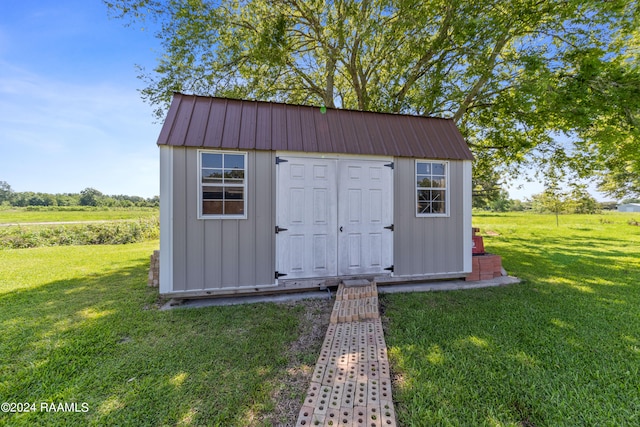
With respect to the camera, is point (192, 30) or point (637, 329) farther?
point (192, 30)

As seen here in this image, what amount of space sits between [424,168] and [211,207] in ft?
12.8

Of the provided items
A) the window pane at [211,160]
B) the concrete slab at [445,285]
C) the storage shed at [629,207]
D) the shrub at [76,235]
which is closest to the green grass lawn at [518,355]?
the concrete slab at [445,285]

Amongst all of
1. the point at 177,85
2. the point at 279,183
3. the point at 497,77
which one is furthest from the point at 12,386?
the point at 497,77

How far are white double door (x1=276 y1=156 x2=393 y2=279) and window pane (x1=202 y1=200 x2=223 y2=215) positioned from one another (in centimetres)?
93

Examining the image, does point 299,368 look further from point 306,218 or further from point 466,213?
point 466,213

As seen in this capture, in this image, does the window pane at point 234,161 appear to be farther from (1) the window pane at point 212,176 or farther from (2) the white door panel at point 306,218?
(2) the white door panel at point 306,218

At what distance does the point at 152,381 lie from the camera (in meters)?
2.09

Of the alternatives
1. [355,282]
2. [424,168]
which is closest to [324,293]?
[355,282]

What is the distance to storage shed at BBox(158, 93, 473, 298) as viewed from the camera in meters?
3.72

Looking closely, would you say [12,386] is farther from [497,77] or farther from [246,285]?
[497,77]

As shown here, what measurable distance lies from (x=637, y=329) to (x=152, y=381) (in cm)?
541

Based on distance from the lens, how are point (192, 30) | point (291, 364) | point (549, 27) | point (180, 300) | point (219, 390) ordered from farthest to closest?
point (192, 30), point (549, 27), point (180, 300), point (291, 364), point (219, 390)

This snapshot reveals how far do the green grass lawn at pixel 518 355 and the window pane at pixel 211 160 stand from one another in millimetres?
3419

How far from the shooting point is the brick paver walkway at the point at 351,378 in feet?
5.32
